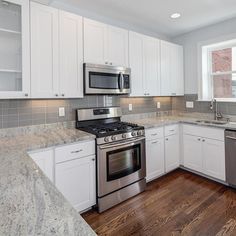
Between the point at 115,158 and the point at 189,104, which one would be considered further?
the point at 189,104

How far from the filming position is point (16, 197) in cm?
88

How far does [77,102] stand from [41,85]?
0.67m

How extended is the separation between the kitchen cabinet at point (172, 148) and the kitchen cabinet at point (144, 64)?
70 cm

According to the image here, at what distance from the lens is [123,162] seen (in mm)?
2506

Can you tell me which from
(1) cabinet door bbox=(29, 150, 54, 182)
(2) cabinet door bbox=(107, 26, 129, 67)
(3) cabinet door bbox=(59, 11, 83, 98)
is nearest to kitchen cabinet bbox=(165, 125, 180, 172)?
(2) cabinet door bbox=(107, 26, 129, 67)

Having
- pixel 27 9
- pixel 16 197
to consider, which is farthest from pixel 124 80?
pixel 16 197

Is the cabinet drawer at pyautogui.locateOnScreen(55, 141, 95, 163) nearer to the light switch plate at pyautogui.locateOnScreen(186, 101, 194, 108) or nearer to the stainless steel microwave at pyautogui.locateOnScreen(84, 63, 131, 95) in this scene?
the stainless steel microwave at pyautogui.locateOnScreen(84, 63, 131, 95)

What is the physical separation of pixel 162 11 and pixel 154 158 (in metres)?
2.25

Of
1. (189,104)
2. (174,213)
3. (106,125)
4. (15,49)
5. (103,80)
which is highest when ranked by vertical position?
(15,49)

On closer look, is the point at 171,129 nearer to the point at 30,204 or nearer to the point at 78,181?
the point at 78,181

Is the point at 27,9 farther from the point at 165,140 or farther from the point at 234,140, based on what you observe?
the point at 234,140

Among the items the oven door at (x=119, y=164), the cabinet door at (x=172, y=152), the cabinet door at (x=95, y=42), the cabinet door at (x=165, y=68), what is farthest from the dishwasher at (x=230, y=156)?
the cabinet door at (x=95, y=42)

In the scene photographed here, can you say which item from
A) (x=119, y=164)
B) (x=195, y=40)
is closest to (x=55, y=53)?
(x=119, y=164)

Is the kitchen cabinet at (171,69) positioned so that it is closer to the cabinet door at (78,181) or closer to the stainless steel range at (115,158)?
the stainless steel range at (115,158)
